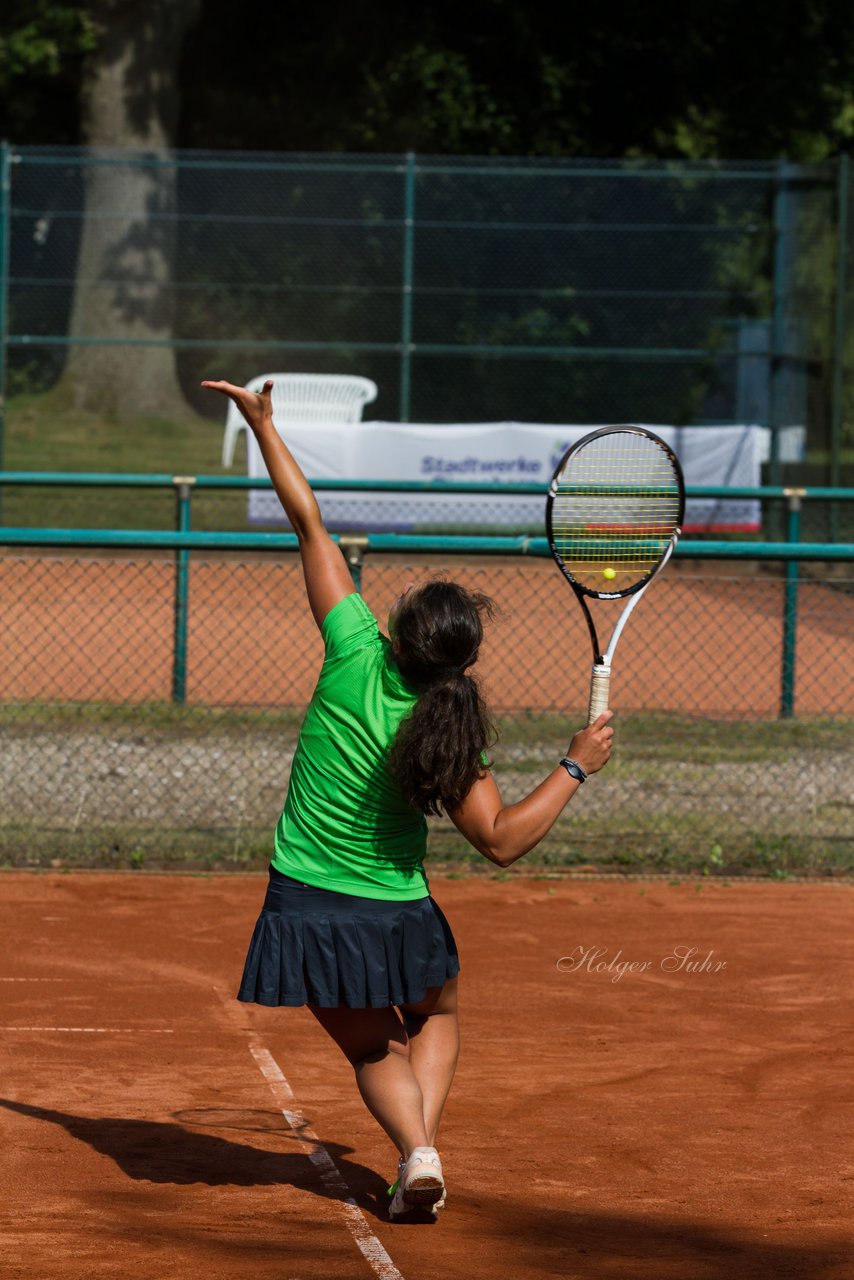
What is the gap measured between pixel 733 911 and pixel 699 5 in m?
19.8

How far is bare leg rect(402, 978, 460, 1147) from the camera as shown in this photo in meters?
4.17

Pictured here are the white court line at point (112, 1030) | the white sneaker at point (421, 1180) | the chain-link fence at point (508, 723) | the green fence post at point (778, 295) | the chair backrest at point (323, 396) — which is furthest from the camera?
the chair backrest at point (323, 396)

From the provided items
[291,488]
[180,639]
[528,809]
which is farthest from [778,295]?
[528,809]

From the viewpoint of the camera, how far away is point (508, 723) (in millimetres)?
10016

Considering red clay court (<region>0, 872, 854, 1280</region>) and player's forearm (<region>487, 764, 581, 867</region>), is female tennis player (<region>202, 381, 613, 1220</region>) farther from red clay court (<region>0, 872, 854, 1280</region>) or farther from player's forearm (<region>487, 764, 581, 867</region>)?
red clay court (<region>0, 872, 854, 1280</region>)

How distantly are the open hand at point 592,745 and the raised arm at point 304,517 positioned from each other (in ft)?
2.30

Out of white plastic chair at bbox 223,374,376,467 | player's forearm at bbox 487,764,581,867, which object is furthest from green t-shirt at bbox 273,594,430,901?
white plastic chair at bbox 223,374,376,467

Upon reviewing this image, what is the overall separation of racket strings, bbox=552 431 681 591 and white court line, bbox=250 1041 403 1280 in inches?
65.1

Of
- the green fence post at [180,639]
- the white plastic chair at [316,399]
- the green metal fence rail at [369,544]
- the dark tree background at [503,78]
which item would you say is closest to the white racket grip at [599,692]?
the green metal fence rail at [369,544]

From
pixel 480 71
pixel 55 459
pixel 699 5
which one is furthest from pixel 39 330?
pixel 699 5

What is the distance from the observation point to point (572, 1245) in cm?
404

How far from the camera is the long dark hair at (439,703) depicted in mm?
3873

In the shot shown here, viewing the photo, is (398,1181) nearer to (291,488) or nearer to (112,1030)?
(291,488)

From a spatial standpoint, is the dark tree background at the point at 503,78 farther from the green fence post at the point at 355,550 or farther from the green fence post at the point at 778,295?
the green fence post at the point at 355,550
